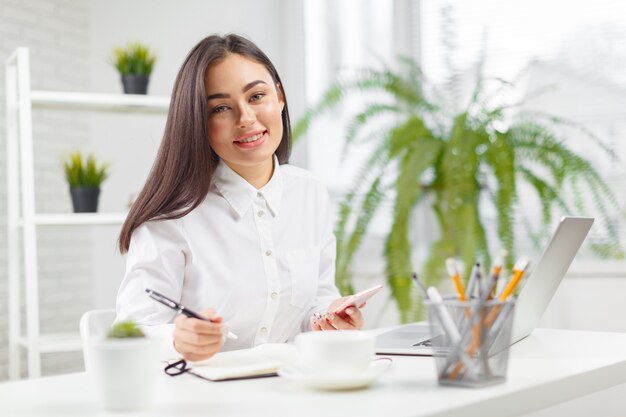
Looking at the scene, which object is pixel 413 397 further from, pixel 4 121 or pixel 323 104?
pixel 4 121

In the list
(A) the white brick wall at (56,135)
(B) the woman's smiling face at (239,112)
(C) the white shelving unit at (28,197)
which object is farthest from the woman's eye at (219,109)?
(A) the white brick wall at (56,135)

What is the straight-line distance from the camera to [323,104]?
3451 mm

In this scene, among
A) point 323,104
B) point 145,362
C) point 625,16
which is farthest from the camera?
point 323,104

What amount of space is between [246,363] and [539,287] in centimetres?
53

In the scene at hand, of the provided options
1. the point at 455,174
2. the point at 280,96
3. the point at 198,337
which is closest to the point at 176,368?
the point at 198,337

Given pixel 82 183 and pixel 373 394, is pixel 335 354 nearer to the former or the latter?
pixel 373 394

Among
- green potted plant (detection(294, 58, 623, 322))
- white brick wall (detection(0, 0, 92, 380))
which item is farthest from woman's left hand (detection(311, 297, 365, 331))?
white brick wall (detection(0, 0, 92, 380))

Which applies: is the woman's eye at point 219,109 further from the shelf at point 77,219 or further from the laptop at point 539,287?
the shelf at point 77,219

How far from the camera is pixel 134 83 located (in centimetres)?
353

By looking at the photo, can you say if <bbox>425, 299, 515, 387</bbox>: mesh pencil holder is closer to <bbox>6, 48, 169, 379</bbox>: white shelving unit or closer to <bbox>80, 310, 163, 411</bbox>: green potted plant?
<bbox>80, 310, 163, 411</bbox>: green potted plant

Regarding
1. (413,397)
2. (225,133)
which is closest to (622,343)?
(413,397)

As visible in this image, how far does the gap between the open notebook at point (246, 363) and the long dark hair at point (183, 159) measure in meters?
0.43

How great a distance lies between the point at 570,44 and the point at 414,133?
0.74 metres

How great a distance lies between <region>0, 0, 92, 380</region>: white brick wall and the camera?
3.84 m
